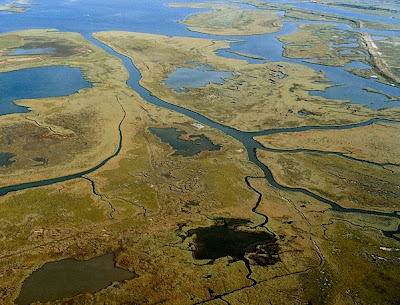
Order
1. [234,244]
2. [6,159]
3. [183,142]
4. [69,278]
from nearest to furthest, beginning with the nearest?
[69,278] → [234,244] → [6,159] → [183,142]

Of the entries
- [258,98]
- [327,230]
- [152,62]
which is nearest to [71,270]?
[327,230]

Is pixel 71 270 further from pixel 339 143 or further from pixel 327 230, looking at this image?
pixel 339 143

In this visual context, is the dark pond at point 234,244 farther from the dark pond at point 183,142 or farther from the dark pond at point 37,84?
the dark pond at point 37,84

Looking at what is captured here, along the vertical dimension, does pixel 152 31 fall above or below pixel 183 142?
above

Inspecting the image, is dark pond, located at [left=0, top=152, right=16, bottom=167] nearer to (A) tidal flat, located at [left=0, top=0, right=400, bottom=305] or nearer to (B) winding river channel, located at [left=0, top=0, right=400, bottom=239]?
(A) tidal flat, located at [left=0, top=0, right=400, bottom=305]

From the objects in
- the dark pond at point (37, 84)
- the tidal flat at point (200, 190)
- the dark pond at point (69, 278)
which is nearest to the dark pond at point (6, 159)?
the tidal flat at point (200, 190)

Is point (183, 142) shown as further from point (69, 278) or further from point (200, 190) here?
point (69, 278)

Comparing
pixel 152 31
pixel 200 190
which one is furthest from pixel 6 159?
pixel 152 31
